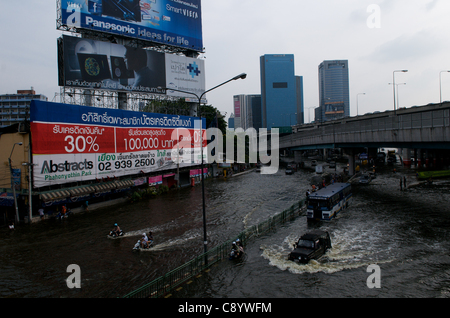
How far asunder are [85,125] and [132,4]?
21.5 meters

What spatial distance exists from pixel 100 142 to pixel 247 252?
23315mm

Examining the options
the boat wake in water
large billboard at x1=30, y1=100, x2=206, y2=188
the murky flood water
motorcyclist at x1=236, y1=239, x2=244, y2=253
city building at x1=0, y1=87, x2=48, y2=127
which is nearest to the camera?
the murky flood water

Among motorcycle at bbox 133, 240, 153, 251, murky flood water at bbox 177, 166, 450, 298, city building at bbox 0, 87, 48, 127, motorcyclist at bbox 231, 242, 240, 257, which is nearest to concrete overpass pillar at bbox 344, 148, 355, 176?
murky flood water at bbox 177, 166, 450, 298

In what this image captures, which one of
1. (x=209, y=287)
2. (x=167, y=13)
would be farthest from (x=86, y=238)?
(x=167, y=13)

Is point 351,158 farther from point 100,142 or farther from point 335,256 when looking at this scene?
point 100,142

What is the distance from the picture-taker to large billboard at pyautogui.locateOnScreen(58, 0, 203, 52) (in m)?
38.5

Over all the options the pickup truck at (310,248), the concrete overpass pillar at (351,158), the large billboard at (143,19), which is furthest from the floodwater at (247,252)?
the large billboard at (143,19)

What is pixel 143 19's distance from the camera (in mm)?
44844

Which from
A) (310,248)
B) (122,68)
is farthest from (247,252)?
(122,68)

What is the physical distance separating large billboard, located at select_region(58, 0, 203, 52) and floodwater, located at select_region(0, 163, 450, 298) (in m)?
24.8

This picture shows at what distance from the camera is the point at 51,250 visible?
810 inches

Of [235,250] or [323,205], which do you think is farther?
[323,205]

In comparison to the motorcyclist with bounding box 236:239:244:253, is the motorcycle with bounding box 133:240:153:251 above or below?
below

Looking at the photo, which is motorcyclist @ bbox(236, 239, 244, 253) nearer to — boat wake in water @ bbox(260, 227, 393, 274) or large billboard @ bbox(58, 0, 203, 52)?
boat wake in water @ bbox(260, 227, 393, 274)
